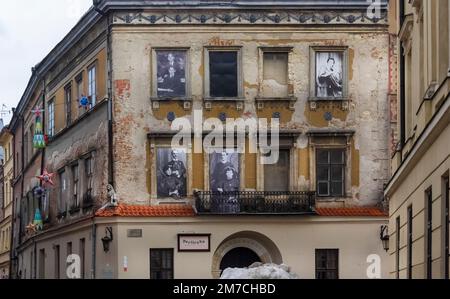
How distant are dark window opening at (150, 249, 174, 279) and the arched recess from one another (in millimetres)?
1411

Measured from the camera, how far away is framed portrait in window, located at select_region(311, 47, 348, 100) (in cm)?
3812

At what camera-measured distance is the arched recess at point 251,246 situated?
3741cm

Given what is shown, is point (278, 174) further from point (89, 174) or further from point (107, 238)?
point (89, 174)

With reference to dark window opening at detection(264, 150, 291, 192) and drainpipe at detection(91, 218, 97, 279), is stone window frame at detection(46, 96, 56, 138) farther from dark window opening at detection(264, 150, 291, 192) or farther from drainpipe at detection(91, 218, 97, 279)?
dark window opening at detection(264, 150, 291, 192)

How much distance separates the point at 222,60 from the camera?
38344 millimetres

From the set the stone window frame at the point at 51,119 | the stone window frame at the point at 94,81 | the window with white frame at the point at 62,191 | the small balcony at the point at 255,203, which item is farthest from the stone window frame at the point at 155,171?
the stone window frame at the point at 51,119

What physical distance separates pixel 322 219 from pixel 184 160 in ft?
15.9

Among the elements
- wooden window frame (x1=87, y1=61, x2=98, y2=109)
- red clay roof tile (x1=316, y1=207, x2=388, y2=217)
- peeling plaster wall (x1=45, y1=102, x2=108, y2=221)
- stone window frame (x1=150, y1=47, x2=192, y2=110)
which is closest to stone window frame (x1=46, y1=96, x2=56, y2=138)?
peeling plaster wall (x1=45, y1=102, x2=108, y2=221)

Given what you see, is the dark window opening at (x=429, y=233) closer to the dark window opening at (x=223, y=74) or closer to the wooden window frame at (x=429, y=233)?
the wooden window frame at (x=429, y=233)

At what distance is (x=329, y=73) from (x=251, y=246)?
245 inches

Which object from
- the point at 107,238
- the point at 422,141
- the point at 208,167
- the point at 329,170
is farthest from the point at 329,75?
the point at 422,141

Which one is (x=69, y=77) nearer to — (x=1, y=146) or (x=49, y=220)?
(x=49, y=220)

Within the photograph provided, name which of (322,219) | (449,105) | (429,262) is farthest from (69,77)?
(449,105)

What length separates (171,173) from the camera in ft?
124
